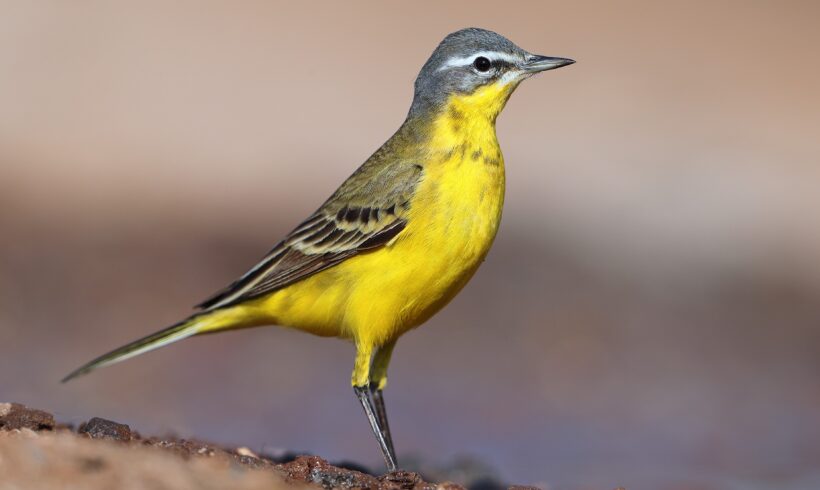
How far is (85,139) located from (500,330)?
7.71m

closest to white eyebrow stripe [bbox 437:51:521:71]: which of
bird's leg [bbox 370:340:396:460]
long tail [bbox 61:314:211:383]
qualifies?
bird's leg [bbox 370:340:396:460]

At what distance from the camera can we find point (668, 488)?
10.7m

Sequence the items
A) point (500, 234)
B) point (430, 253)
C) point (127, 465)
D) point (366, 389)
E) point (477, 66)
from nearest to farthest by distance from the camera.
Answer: point (127, 465) < point (430, 253) < point (477, 66) < point (366, 389) < point (500, 234)

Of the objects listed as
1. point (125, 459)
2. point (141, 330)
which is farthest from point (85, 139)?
point (125, 459)

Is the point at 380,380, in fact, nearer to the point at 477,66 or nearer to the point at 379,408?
the point at 379,408

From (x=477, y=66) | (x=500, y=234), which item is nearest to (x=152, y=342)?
(x=477, y=66)

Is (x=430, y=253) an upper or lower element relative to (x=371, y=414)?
upper

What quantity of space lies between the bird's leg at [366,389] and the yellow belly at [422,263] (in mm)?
148

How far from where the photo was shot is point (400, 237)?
28.9 feet

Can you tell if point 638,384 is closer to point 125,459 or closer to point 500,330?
point 500,330

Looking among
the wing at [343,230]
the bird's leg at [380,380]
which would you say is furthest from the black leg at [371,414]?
the wing at [343,230]

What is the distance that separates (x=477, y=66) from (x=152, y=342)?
9.21 ft

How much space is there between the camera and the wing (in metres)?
8.93

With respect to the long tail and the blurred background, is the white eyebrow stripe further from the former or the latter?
the blurred background
